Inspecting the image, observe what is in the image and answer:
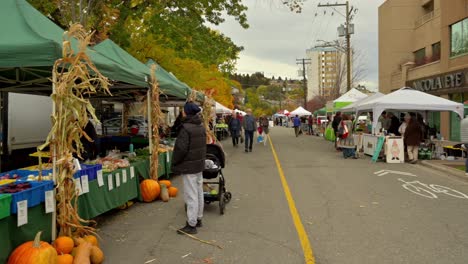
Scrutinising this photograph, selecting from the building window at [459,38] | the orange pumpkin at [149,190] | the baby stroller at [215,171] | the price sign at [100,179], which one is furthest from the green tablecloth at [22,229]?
the building window at [459,38]

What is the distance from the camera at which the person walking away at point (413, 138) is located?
49.3 feet

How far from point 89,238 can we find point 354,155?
13477 millimetres

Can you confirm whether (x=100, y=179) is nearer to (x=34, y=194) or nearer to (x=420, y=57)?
(x=34, y=194)

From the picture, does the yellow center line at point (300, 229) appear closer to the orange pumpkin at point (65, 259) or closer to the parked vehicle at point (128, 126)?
the orange pumpkin at point (65, 259)

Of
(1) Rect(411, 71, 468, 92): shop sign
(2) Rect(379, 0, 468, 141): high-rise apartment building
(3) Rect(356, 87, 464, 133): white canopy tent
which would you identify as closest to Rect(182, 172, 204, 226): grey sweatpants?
(3) Rect(356, 87, 464, 133): white canopy tent

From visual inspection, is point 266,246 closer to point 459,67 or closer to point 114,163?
point 114,163

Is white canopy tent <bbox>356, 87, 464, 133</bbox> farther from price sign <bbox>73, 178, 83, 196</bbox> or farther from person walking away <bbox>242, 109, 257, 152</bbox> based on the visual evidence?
price sign <bbox>73, 178, 83, 196</bbox>

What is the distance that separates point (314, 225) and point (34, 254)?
158 inches

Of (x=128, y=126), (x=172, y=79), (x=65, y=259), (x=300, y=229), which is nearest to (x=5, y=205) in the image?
(x=65, y=259)

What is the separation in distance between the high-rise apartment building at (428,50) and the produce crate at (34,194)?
76.1ft

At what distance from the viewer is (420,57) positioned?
33.4 meters

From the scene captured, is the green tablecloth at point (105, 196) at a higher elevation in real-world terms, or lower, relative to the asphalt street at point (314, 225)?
higher

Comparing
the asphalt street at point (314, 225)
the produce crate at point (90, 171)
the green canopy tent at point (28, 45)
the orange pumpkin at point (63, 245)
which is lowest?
the asphalt street at point (314, 225)

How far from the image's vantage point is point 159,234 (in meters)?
6.24
